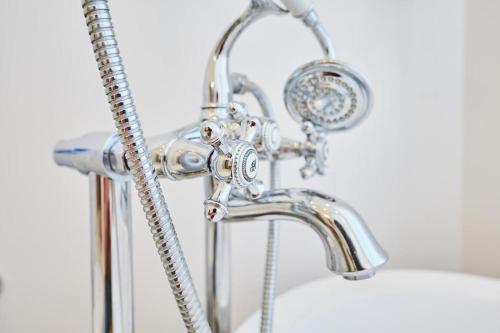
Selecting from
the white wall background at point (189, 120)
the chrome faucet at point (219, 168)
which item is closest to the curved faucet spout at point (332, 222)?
the chrome faucet at point (219, 168)

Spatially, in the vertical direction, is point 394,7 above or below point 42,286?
above

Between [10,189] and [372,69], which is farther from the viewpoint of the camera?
[372,69]

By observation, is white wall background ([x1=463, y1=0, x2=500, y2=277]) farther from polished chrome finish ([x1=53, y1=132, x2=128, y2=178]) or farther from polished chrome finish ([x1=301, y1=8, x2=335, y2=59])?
polished chrome finish ([x1=53, y1=132, x2=128, y2=178])

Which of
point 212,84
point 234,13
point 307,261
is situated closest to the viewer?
point 212,84

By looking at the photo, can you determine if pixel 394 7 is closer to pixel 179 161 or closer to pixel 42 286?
pixel 179 161

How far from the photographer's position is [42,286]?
2.11 ft

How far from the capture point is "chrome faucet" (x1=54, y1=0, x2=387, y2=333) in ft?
0.89

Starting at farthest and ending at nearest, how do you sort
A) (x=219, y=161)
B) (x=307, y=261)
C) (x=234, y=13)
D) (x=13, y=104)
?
1. (x=307, y=261)
2. (x=234, y=13)
3. (x=13, y=104)
4. (x=219, y=161)

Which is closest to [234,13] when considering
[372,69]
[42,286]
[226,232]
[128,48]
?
[128,48]

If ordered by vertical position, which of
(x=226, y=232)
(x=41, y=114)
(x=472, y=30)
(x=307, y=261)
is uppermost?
(x=472, y=30)

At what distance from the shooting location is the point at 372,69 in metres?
0.96

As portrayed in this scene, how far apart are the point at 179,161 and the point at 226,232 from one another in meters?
0.20

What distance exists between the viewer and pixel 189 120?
2.45ft

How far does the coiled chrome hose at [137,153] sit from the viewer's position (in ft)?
0.81
